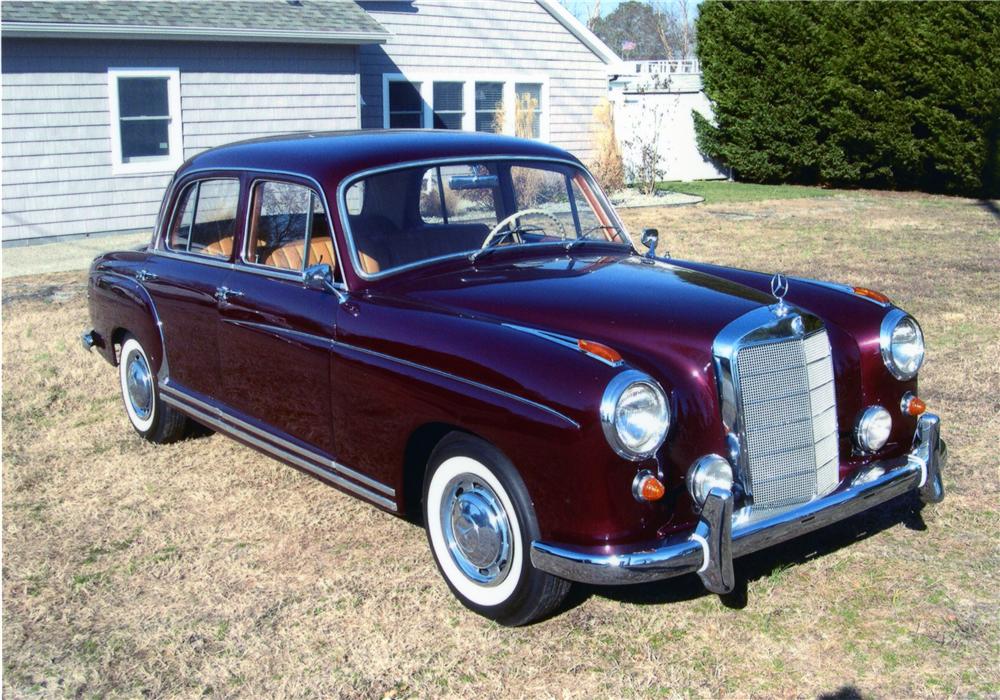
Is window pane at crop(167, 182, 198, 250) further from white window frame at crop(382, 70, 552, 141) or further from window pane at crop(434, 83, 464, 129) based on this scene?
window pane at crop(434, 83, 464, 129)

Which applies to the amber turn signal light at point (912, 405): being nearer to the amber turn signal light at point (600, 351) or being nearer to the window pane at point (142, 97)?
the amber turn signal light at point (600, 351)

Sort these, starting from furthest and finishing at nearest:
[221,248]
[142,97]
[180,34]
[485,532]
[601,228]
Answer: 1. [142,97]
2. [180,34]
3. [221,248]
4. [601,228]
5. [485,532]

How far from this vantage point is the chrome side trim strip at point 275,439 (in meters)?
4.19

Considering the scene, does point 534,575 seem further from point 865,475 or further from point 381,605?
point 865,475

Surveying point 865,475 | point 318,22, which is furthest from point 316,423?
point 318,22

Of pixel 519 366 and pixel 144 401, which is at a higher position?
pixel 519 366

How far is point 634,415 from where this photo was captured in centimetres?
332

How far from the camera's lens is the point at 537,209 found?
492 centimetres

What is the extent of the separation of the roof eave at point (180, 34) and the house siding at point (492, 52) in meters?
1.26

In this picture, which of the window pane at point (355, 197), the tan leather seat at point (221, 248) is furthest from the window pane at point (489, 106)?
the window pane at point (355, 197)

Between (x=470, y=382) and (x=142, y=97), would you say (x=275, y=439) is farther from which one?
(x=142, y=97)

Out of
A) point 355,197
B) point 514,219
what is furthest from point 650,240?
point 355,197

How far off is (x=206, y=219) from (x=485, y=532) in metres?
2.66

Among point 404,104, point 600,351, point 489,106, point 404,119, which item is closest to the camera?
point 600,351
